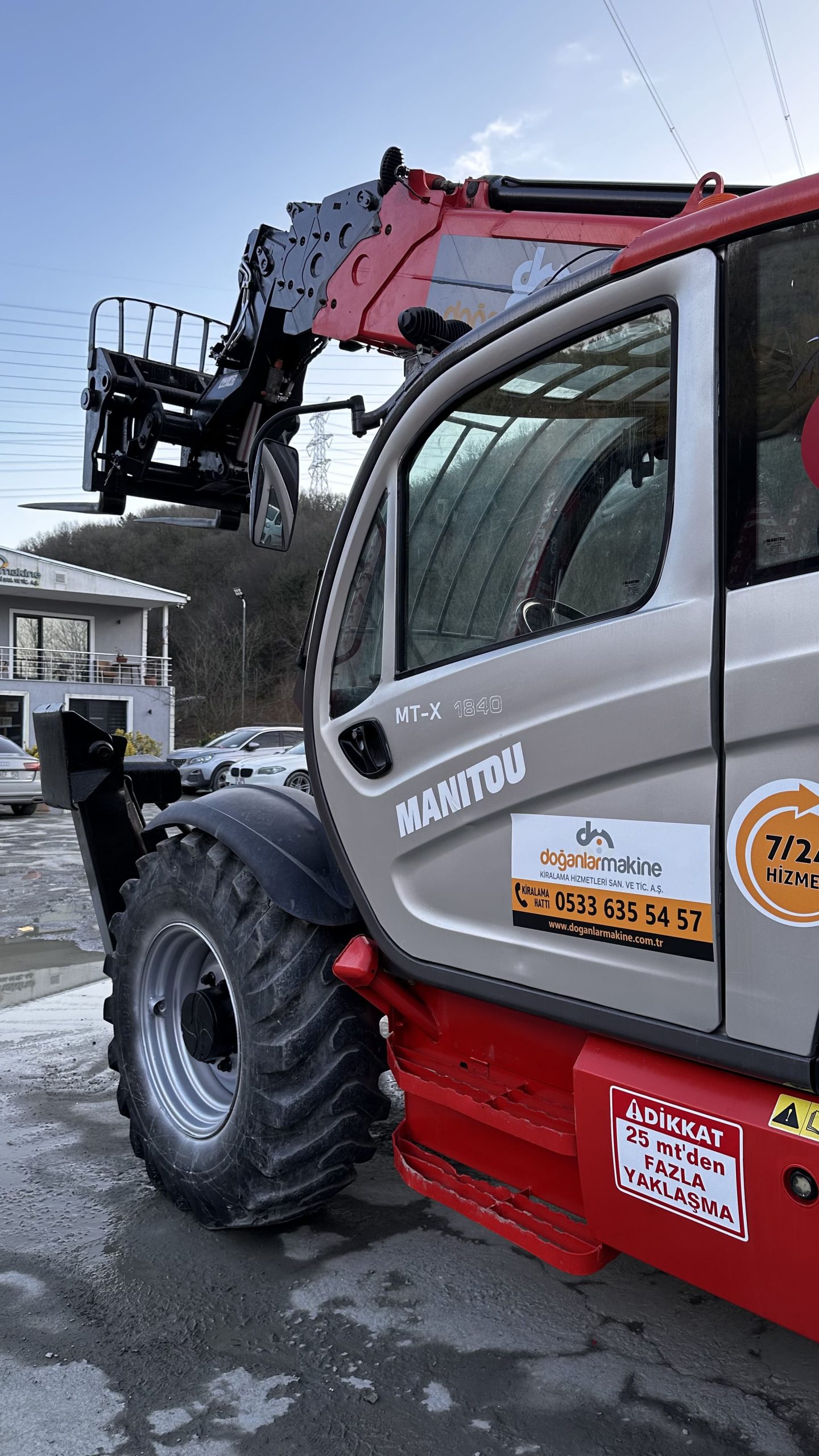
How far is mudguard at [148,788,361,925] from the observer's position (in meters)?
2.85

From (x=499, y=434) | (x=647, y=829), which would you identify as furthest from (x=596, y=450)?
(x=647, y=829)

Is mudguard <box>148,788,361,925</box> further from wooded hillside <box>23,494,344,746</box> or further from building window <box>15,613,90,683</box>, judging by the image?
wooded hillside <box>23,494,344,746</box>

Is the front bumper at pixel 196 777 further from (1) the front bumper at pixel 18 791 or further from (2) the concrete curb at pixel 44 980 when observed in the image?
(2) the concrete curb at pixel 44 980

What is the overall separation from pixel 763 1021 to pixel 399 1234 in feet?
5.99

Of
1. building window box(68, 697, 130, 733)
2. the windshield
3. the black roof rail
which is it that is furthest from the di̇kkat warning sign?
building window box(68, 697, 130, 733)

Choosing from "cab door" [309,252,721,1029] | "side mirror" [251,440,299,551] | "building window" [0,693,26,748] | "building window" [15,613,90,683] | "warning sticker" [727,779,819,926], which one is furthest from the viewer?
"building window" [15,613,90,683]

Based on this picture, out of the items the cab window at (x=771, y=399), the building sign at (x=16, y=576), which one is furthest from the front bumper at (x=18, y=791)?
the building sign at (x=16, y=576)

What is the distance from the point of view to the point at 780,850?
1736 mm

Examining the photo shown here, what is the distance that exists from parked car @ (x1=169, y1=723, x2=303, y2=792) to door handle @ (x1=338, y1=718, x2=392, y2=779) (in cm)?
1817

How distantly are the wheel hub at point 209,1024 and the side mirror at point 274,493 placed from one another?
4.43ft

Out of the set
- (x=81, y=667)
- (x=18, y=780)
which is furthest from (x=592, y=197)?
(x=81, y=667)

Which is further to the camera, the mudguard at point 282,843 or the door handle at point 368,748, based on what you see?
the mudguard at point 282,843

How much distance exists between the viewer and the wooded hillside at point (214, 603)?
206ft

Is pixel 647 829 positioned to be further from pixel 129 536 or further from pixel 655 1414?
pixel 129 536
